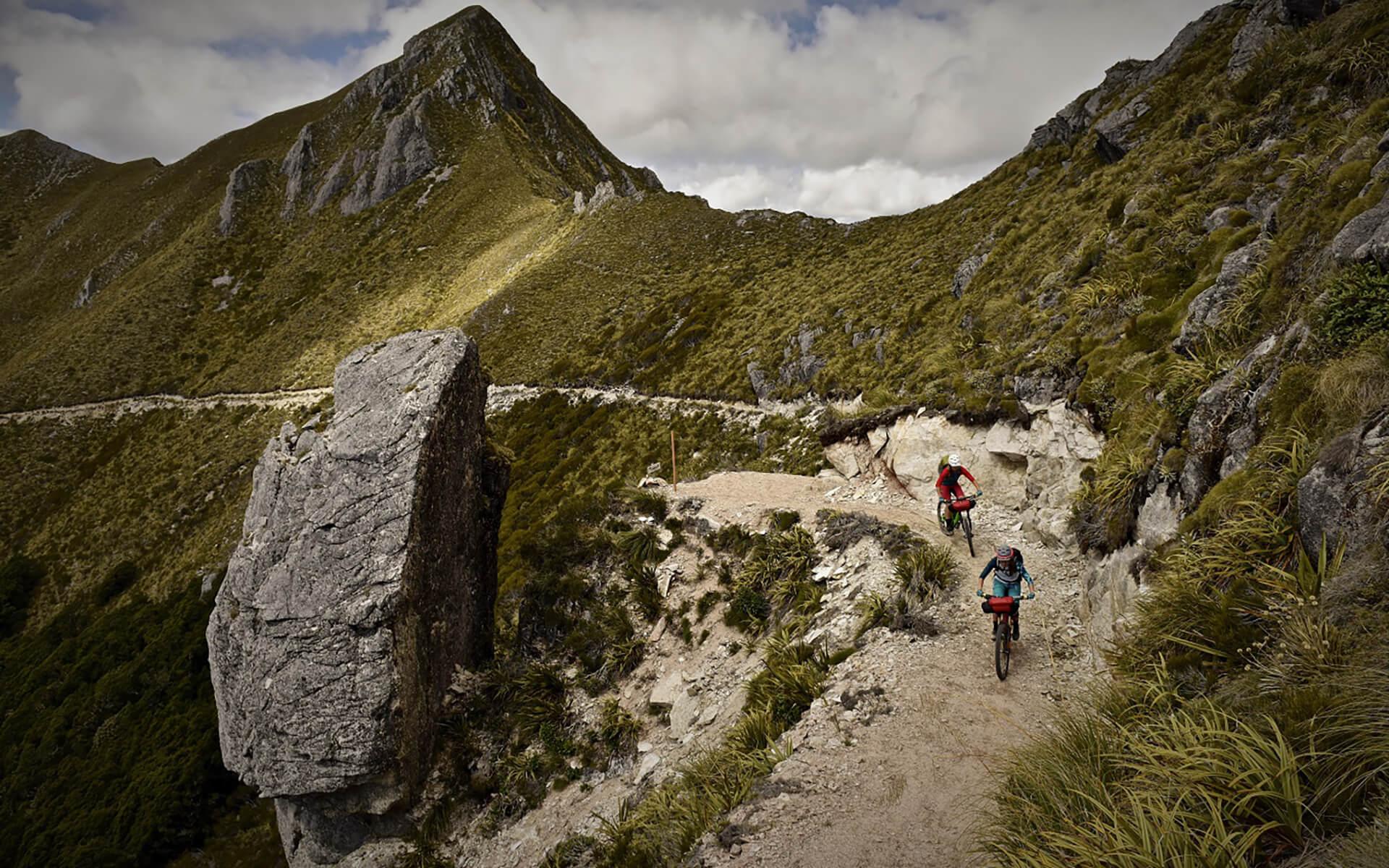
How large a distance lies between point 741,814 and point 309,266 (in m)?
109

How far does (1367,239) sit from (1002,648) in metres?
7.71

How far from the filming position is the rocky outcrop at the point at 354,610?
49.0ft

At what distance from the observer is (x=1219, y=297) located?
1180 centimetres

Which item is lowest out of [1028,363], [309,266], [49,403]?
[1028,363]

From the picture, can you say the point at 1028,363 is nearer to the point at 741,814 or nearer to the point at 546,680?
the point at 741,814

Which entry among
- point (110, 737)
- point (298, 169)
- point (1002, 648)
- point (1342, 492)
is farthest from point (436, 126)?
point (1342, 492)

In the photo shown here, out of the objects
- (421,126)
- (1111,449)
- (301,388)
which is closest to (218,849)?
(1111,449)

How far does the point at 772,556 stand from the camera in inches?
600

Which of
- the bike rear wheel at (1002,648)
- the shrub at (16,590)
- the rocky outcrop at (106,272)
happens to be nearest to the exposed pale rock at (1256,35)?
the bike rear wheel at (1002,648)

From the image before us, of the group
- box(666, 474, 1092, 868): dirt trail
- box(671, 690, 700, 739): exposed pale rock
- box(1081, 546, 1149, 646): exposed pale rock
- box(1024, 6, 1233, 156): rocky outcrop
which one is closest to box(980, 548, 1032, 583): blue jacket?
box(1081, 546, 1149, 646): exposed pale rock

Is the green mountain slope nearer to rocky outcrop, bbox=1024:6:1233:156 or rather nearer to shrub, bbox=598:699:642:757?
rocky outcrop, bbox=1024:6:1233:156

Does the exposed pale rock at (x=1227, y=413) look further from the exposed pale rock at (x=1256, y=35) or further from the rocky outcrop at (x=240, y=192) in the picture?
the rocky outcrop at (x=240, y=192)

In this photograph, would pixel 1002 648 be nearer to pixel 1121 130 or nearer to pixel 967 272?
pixel 967 272

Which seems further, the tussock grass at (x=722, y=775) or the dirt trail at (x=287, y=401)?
the dirt trail at (x=287, y=401)
